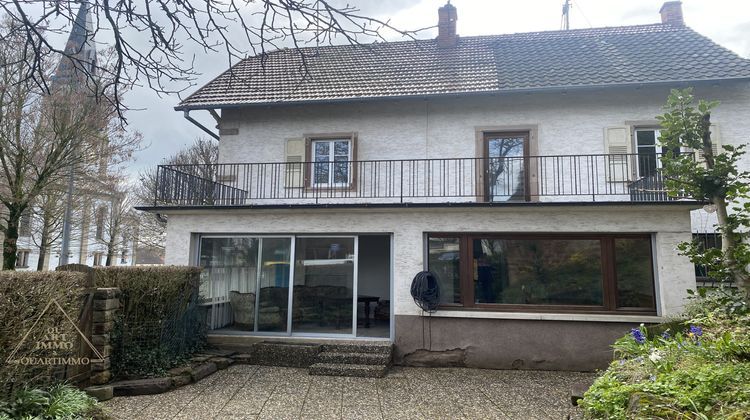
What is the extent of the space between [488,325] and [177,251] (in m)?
6.44

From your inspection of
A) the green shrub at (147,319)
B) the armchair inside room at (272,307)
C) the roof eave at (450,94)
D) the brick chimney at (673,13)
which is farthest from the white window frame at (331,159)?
the brick chimney at (673,13)

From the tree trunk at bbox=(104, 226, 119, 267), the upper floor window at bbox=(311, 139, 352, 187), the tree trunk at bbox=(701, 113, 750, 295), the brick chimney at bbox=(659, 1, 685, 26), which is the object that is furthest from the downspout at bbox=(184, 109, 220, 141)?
the tree trunk at bbox=(104, 226, 119, 267)

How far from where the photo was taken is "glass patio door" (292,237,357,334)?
848 cm

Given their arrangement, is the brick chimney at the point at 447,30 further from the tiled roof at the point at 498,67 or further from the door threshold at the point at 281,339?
the door threshold at the point at 281,339

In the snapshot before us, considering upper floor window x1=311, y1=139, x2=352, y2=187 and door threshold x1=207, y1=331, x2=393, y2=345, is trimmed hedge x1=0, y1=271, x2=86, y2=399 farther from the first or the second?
upper floor window x1=311, y1=139, x2=352, y2=187

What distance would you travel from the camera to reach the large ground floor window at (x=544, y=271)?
25.1 feet

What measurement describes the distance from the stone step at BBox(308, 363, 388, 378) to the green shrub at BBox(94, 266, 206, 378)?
2296 mm

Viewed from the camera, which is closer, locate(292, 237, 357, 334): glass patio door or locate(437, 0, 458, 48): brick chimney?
locate(292, 237, 357, 334): glass patio door

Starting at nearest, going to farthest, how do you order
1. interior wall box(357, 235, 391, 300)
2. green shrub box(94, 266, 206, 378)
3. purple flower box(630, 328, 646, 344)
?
1. purple flower box(630, 328, 646, 344)
2. green shrub box(94, 266, 206, 378)
3. interior wall box(357, 235, 391, 300)

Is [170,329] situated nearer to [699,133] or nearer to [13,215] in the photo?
[699,133]

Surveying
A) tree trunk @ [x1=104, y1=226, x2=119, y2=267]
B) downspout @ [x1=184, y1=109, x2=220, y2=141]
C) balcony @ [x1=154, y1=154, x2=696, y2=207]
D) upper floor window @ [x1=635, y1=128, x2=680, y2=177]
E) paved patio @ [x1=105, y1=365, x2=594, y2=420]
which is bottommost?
paved patio @ [x1=105, y1=365, x2=594, y2=420]

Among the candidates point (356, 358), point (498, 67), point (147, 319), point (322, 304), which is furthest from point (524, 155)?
point (147, 319)

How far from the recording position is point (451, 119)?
Answer: 32.3 ft

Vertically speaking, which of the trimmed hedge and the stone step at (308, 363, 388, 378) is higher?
the trimmed hedge
